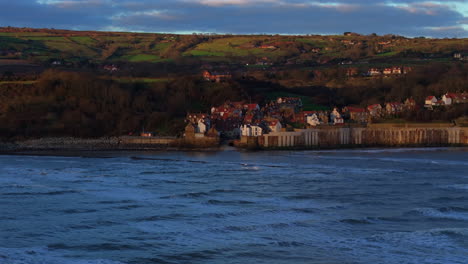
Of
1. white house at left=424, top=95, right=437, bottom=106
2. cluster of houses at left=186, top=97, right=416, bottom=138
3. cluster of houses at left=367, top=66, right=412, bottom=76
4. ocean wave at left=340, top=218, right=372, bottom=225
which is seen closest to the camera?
ocean wave at left=340, top=218, right=372, bottom=225

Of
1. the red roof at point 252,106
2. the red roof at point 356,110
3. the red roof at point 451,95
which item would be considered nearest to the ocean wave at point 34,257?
the red roof at point 252,106

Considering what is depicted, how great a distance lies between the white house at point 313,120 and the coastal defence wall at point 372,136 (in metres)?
2.61

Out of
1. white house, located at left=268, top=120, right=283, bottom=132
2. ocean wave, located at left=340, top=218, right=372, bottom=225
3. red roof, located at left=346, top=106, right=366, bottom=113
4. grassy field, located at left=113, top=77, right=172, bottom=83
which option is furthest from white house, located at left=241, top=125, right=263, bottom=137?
ocean wave, located at left=340, top=218, right=372, bottom=225

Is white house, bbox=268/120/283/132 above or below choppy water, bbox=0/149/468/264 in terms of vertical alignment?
above

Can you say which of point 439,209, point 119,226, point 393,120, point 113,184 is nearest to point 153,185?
point 113,184

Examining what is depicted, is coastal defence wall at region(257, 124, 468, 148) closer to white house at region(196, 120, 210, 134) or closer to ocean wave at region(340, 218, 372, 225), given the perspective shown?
white house at region(196, 120, 210, 134)

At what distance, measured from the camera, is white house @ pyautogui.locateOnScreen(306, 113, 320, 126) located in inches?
2034

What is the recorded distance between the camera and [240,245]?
58.1 feet

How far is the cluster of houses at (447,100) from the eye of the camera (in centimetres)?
5678

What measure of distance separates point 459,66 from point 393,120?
873 inches

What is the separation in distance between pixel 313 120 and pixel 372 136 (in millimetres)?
4803

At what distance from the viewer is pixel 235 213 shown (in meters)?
21.9

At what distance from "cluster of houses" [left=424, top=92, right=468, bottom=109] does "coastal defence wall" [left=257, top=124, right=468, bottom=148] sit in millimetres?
7454

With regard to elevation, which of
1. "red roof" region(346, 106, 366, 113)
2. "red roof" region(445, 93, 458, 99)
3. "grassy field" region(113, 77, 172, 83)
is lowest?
"red roof" region(346, 106, 366, 113)
